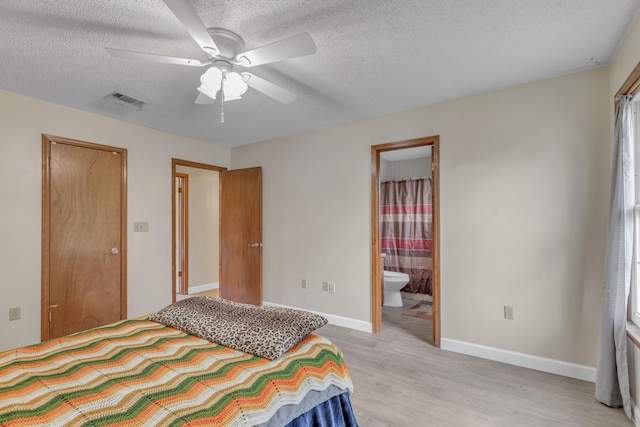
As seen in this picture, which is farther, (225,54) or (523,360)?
(523,360)

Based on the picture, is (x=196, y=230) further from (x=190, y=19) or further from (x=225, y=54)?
(x=190, y=19)

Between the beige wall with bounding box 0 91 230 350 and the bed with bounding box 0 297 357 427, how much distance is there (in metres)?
1.71

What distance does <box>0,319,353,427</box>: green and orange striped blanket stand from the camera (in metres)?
1.02

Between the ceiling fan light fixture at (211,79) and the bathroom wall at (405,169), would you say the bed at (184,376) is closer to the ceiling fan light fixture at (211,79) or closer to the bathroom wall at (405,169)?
the ceiling fan light fixture at (211,79)

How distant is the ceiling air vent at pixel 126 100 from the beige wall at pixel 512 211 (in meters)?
2.14

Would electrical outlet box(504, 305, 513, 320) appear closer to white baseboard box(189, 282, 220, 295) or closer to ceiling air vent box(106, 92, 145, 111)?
ceiling air vent box(106, 92, 145, 111)

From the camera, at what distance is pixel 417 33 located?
1870mm

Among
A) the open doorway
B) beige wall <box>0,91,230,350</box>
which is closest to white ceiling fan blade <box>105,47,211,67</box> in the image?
beige wall <box>0,91,230,350</box>

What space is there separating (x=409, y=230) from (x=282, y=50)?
3.95m

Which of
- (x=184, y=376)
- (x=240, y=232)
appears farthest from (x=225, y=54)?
(x=240, y=232)

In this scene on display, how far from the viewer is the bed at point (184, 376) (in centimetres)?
104

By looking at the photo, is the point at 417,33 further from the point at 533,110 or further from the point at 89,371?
the point at 89,371

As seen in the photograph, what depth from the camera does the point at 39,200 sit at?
2.87 meters

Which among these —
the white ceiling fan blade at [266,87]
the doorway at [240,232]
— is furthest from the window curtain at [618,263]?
the doorway at [240,232]
